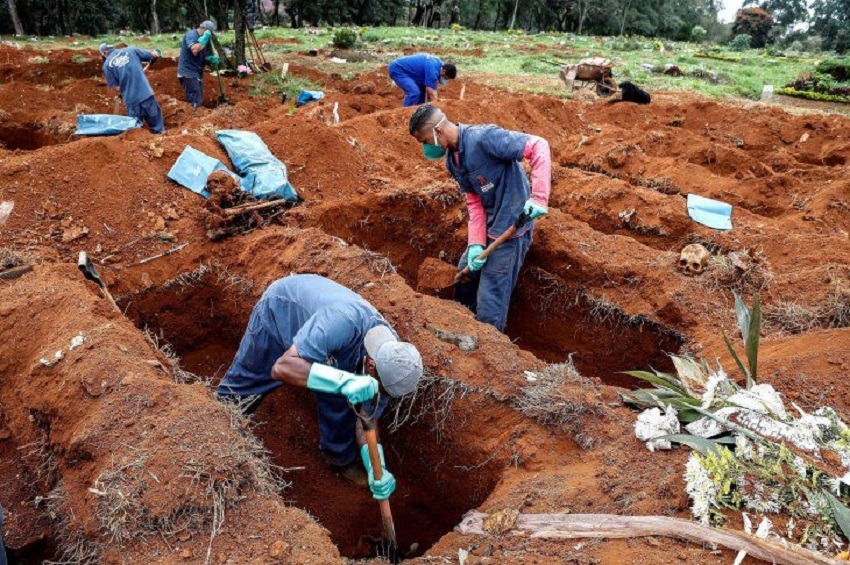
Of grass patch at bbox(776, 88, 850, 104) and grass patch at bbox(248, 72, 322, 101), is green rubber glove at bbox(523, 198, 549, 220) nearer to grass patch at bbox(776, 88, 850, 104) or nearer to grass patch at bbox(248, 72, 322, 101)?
grass patch at bbox(248, 72, 322, 101)

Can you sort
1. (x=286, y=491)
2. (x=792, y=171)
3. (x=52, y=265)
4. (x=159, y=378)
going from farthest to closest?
(x=792, y=171), (x=52, y=265), (x=286, y=491), (x=159, y=378)

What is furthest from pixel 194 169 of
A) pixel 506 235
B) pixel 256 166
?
pixel 506 235

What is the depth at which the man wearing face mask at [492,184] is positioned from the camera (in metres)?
4.36

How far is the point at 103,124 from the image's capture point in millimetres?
7875

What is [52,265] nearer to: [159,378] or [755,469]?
[159,378]

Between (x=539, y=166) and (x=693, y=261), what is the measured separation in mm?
1892

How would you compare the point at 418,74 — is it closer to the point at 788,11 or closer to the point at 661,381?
the point at 661,381

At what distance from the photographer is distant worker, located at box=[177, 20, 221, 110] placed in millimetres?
9730

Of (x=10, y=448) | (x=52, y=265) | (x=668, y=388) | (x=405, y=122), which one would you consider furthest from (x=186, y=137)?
(x=668, y=388)

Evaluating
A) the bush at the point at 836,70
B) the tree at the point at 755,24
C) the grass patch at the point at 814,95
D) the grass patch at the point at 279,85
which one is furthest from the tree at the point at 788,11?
the grass patch at the point at 279,85

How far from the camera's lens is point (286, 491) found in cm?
405

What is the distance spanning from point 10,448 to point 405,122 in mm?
6228

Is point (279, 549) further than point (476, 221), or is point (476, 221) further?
point (476, 221)

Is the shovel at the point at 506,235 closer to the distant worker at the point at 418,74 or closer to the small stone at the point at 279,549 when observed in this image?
the small stone at the point at 279,549
